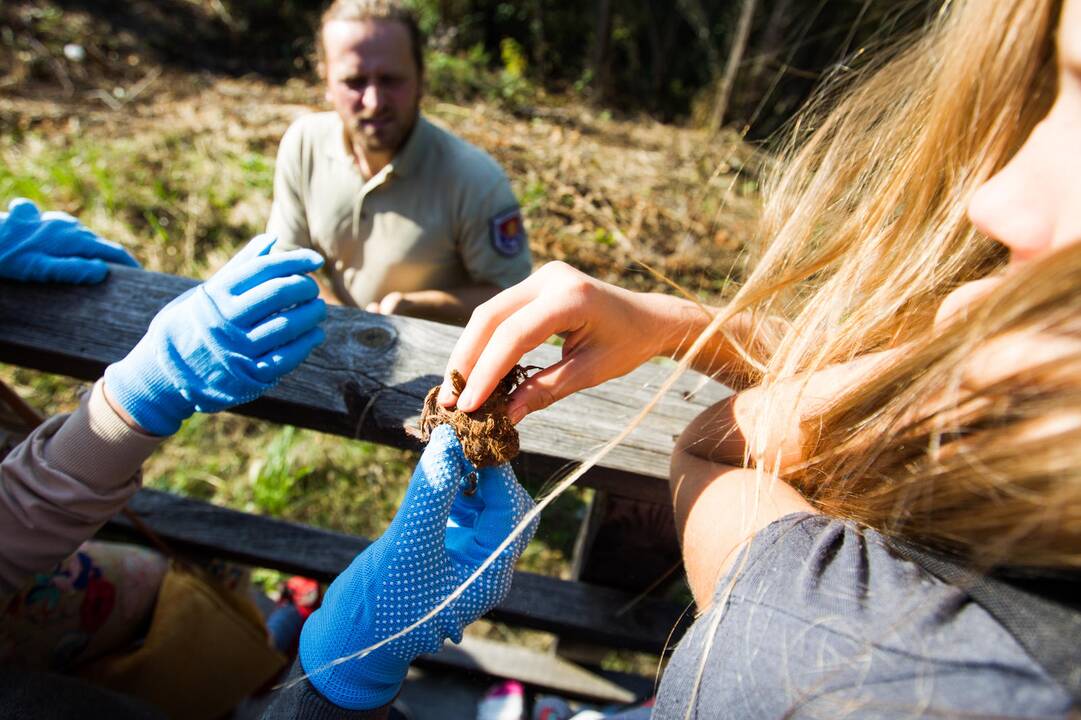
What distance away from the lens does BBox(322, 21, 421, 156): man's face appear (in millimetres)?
2461

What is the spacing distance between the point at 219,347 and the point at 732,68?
473 centimetres

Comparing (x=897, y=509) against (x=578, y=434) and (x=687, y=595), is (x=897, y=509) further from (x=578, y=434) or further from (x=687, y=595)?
(x=687, y=595)

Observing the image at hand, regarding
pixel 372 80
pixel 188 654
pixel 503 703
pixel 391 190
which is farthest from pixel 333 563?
pixel 372 80

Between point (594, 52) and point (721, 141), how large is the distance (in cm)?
201

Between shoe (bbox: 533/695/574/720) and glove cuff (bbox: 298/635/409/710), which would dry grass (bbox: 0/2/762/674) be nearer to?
shoe (bbox: 533/695/574/720)

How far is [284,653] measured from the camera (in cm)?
188

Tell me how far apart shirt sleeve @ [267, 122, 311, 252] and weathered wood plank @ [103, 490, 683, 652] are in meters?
1.18

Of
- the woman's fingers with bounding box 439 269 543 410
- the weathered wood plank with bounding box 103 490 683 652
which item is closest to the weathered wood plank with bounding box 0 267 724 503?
the woman's fingers with bounding box 439 269 543 410

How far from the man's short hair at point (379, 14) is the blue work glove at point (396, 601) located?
2094 mm

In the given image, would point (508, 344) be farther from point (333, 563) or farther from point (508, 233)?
point (508, 233)

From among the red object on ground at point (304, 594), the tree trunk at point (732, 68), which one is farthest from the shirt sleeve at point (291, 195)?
the tree trunk at point (732, 68)

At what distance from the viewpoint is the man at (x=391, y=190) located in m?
2.48

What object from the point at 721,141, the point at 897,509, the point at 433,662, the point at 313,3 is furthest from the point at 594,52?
the point at 897,509

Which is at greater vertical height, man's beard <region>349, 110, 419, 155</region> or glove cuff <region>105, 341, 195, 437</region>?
man's beard <region>349, 110, 419, 155</region>
